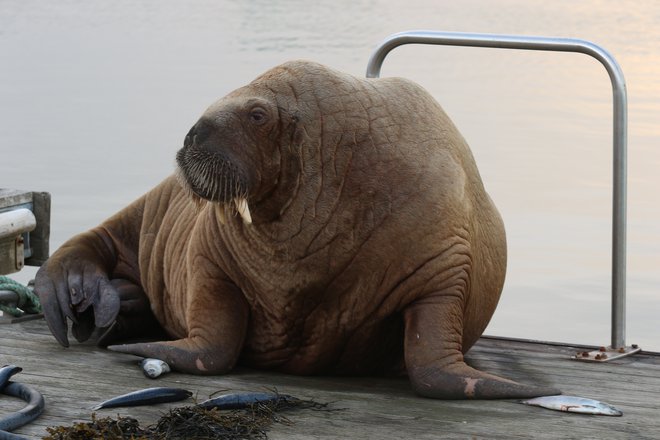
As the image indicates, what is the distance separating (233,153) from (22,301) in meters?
1.92

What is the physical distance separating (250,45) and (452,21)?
130 inches

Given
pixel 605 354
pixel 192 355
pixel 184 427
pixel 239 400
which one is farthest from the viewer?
pixel 605 354

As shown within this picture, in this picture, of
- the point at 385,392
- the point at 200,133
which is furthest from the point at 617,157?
the point at 200,133

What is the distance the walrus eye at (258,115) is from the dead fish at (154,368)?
3.28 feet

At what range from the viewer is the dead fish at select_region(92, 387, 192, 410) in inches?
190

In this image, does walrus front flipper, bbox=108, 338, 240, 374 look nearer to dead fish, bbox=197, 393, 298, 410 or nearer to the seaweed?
dead fish, bbox=197, 393, 298, 410

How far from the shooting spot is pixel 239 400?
4.82m

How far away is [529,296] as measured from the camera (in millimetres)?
10445

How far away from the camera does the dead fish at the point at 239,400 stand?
479 cm

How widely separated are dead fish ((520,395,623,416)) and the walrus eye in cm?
140

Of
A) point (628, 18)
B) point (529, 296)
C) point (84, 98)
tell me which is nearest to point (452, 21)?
point (628, 18)

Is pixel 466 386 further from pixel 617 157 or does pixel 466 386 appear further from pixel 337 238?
pixel 617 157

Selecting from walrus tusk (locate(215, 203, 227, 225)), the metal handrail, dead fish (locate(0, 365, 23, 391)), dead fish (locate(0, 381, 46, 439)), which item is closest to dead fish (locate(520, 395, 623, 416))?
the metal handrail

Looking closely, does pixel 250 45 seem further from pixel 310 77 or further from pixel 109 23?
pixel 310 77
